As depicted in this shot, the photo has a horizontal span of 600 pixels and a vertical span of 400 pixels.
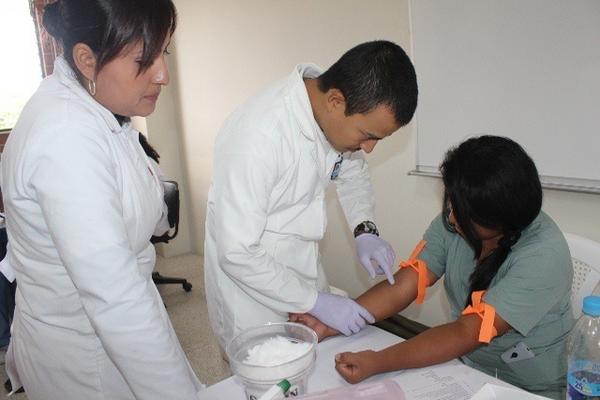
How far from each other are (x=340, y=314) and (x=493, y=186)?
0.47 metres

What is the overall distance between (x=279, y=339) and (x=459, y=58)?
4.82ft

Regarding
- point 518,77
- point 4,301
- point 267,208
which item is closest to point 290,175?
point 267,208

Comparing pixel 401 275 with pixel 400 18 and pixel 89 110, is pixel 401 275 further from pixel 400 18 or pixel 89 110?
pixel 400 18

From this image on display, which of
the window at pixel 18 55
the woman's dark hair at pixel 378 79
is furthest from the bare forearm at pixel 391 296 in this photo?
the window at pixel 18 55

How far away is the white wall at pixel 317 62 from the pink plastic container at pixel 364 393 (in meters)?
1.18

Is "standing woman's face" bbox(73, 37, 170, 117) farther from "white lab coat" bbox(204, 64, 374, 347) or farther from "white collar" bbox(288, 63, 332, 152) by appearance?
"white collar" bbox(288, 63, 332, 152)

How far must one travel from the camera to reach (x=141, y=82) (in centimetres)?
83

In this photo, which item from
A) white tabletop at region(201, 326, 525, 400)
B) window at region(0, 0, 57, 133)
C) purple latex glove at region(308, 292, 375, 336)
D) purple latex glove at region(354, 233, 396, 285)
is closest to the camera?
white tabletop at region(201, 326, 525, 400)

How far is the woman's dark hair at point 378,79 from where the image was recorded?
1067 millimetres

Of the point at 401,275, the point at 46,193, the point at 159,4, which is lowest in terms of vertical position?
the point at 401,275

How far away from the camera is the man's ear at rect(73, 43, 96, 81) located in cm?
77

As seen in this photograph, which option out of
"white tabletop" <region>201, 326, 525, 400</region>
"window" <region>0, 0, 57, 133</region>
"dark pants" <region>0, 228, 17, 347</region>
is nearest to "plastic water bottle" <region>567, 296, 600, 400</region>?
"white tabletop" <region>201, 326, 525, 400</region>

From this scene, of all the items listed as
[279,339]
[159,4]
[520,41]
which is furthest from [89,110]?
[520,41]

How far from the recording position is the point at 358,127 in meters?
1.15
